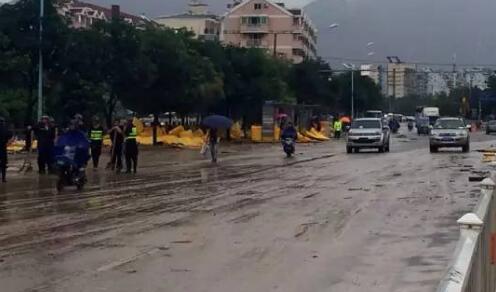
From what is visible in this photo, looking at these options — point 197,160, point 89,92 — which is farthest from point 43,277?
point 89,92

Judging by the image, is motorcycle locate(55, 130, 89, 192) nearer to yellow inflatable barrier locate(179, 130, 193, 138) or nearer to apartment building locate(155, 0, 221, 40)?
yellow inflatable barrier locate(179, 130, 193, 138)

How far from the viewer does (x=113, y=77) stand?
50.5 m

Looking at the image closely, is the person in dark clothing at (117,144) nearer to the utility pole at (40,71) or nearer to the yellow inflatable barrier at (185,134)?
the utility pole at (40,71)

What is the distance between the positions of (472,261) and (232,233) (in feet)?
26.4

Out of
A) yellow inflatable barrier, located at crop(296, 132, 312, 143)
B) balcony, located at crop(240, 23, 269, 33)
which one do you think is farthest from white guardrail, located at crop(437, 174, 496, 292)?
balcony, located at crop(240, 23, 269, 33)

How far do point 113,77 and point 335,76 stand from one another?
2458 inches

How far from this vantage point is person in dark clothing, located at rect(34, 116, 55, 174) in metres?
27.5

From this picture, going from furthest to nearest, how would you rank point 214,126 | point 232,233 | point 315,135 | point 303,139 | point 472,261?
1. point 315,135
2. point 303,139
3. point 214,126
4. point 232,233
5. point 472,261

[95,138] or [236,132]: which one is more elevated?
[95,138]

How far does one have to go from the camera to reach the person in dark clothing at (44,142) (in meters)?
27.5

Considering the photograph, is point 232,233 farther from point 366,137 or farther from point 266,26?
point 266,26

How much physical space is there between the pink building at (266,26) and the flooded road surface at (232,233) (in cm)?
12633

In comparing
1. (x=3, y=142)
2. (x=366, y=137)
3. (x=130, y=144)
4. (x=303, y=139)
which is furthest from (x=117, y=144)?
(x=303, y=139)

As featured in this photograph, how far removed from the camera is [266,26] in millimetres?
151000
